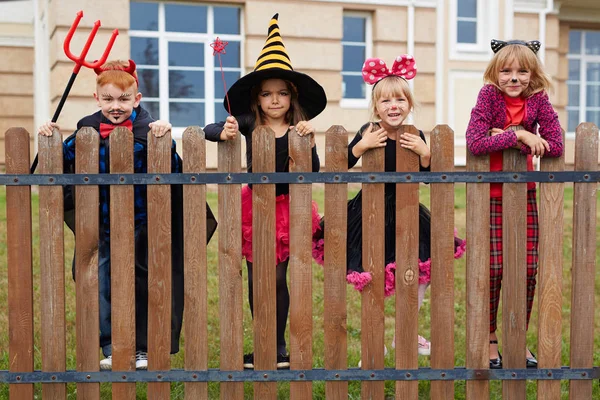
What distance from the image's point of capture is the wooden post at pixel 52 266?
3055 millimetres

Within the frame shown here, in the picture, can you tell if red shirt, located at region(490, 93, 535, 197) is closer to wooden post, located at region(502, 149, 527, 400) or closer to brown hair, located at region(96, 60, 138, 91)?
wooden post, located at region(502, 149, 527, 400)

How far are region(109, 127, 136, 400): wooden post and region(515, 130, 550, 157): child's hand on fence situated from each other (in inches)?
67.0

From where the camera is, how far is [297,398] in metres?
3.19

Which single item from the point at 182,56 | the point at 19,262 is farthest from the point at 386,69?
the point at 182,56

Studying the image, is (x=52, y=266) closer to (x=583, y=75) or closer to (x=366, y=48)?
(x=366, y=48)

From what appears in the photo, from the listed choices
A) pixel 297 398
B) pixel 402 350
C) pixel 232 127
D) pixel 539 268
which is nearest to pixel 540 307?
pixel 539 268

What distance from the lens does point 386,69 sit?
354cm

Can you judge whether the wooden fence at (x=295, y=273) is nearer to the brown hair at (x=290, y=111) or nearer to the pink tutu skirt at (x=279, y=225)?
the pink tutu skirt at (x=279, y=225)

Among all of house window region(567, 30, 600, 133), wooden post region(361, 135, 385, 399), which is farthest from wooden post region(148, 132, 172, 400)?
house window region(567, 30, 600, 133)

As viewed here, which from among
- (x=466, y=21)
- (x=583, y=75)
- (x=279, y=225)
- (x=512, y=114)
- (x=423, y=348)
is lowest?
(x=423, y=348)

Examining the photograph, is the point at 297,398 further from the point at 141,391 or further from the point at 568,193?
the point at 568,193

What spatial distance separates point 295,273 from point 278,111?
2.91 ft

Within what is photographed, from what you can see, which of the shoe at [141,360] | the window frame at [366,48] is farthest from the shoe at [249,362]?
the window frame at [366,48]

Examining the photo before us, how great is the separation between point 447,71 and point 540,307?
9170 mm
